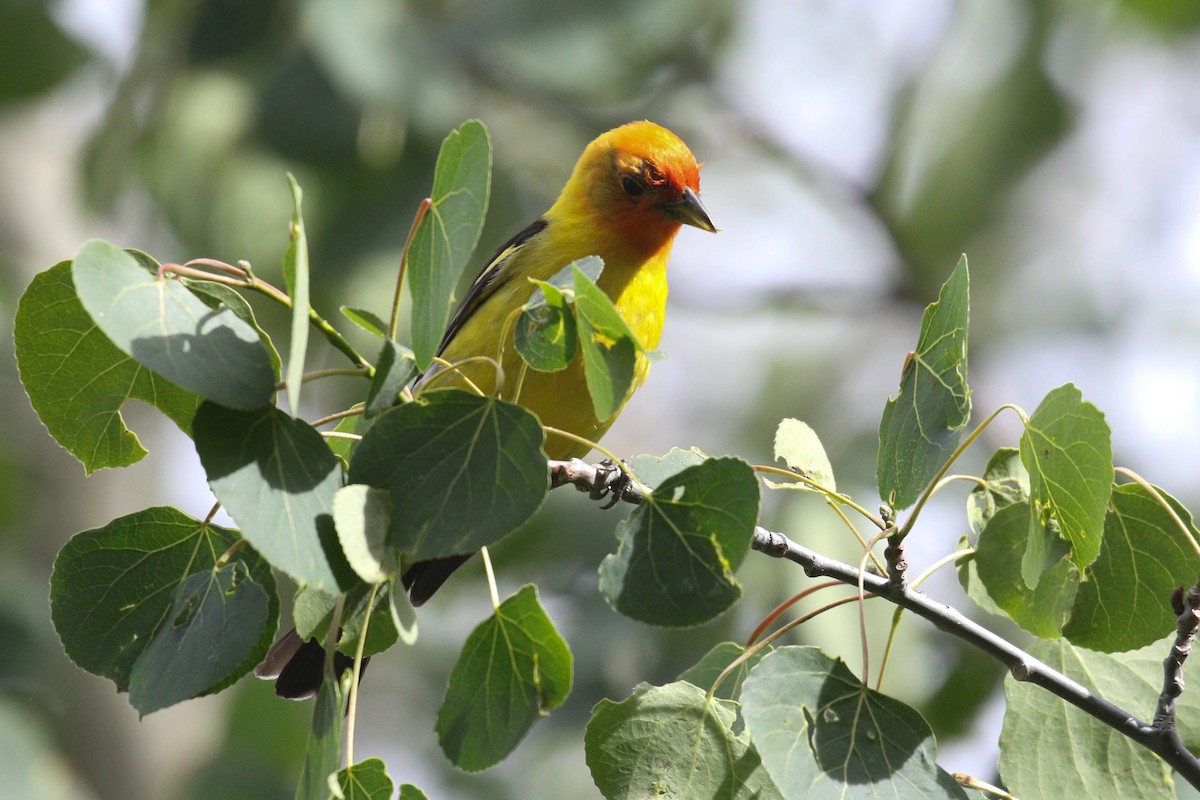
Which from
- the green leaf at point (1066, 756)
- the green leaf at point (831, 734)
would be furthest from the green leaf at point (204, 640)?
the green leaf at point (1066, 756)

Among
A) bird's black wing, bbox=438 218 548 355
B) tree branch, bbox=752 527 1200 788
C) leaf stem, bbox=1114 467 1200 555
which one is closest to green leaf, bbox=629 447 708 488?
tree branch, bbox=752 527 1200 788

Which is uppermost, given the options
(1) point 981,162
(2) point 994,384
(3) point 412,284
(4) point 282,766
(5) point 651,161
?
(3) point 412,284

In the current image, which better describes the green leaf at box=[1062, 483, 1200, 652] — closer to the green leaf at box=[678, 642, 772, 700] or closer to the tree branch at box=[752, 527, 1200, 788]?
the tree branch at box=[752, 527, 1200, 788]

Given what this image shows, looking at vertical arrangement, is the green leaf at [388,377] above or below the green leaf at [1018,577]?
above

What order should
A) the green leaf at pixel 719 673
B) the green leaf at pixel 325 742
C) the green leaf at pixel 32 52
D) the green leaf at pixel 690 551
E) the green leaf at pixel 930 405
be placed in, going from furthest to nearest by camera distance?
1. the green leaf at pixel 32 52
2. the green leaf at pixel 719 673
3. the green leaf at pixel 930 405
4. the green leaf at pixel 690 551
5. the green leaf at pixel 325 742

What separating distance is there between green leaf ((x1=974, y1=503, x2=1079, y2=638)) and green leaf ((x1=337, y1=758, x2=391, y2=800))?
48.4 inches

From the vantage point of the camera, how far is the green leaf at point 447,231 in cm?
186

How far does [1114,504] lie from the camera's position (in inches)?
93.2

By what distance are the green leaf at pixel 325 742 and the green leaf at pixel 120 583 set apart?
353 millimetres

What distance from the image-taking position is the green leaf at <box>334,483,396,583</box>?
173cm

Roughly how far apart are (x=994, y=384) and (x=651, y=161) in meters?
4.55

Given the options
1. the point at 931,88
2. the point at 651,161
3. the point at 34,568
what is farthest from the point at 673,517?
the point at 34,568

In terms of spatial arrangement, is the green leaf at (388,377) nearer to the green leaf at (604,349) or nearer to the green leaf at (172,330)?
the green leaf at (172,330)

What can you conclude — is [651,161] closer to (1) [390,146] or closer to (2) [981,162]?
(1) [390,146]
